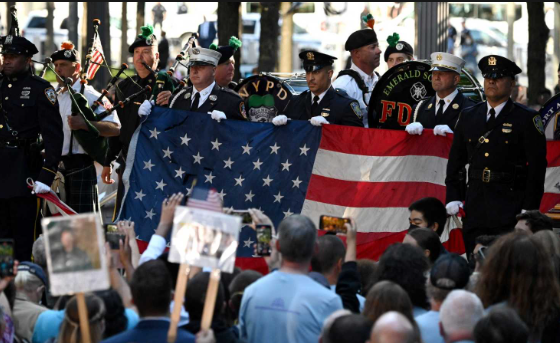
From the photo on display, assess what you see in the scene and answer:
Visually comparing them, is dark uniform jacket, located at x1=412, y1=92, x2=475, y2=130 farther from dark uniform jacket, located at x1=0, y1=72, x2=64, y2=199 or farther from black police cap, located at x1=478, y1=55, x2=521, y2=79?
dark uniform jacket, located at x1=0, y1=72, x2=64, y2=199

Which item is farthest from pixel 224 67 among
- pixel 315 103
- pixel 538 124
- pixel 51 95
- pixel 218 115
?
pixel 538 124

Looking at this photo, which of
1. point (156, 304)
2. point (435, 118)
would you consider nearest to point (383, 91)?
point (435, 118)

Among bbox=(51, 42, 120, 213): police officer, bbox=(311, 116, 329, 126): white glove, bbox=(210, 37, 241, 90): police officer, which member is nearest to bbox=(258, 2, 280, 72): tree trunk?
bbox=(210, 37, 241, 90): police officer

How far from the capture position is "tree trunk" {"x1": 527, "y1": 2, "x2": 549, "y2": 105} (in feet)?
65.1

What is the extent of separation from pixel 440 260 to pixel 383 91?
4.99 meters

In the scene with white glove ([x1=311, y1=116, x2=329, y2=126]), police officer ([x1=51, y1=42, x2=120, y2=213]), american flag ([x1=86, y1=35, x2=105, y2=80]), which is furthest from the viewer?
american flag ([x1=86, y1=35, x2=105, y2=80])

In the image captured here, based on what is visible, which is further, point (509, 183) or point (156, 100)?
point (156, 100)

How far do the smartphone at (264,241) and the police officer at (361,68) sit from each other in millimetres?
5464

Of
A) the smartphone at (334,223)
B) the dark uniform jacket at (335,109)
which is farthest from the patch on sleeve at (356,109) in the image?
the smartphone at (334,223)

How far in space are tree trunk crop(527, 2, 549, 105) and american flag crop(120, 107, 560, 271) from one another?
10.2 metres

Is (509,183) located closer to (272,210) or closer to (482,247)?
(482,247)

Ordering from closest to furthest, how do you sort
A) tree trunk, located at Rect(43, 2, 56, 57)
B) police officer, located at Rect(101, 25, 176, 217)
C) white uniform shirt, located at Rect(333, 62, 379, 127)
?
white uniform shirt, located at Rect(333, 62, 379, 127)
police officer, located at Rect(101, 25, 176, 217)
tree trunk, located at Rect(43, 2, 56, 57)

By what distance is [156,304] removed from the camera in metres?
5.37

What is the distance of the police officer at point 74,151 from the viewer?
1065 centimetres
